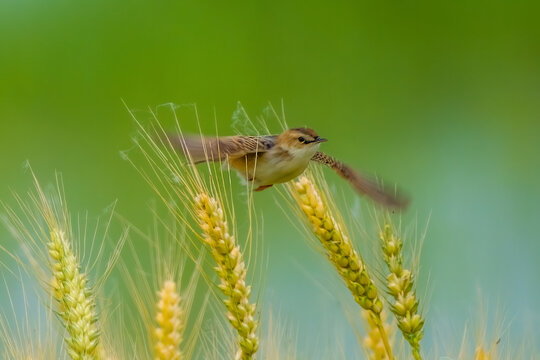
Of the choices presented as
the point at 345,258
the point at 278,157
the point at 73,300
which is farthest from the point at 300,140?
the point at 73,300

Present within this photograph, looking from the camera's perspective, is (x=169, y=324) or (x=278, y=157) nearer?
(x=169, y=324)

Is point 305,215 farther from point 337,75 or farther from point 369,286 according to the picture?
point 337,75

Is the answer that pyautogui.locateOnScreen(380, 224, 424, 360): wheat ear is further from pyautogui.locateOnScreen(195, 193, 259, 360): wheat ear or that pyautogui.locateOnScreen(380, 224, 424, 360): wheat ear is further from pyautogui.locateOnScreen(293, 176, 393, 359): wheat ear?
pyautogui.locateOnScreen(195, 193, 259, 360): wheat ear

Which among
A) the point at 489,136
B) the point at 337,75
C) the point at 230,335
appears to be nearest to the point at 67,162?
the point at 337,75

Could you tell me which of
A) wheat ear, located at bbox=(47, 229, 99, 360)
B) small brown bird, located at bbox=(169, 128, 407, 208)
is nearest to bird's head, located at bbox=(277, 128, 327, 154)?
small brown bird, located at bbox=(169, 128, 407, 208)

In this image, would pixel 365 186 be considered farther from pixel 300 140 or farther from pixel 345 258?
pixel 345 258

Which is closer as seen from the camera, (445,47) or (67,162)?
(67,162)
